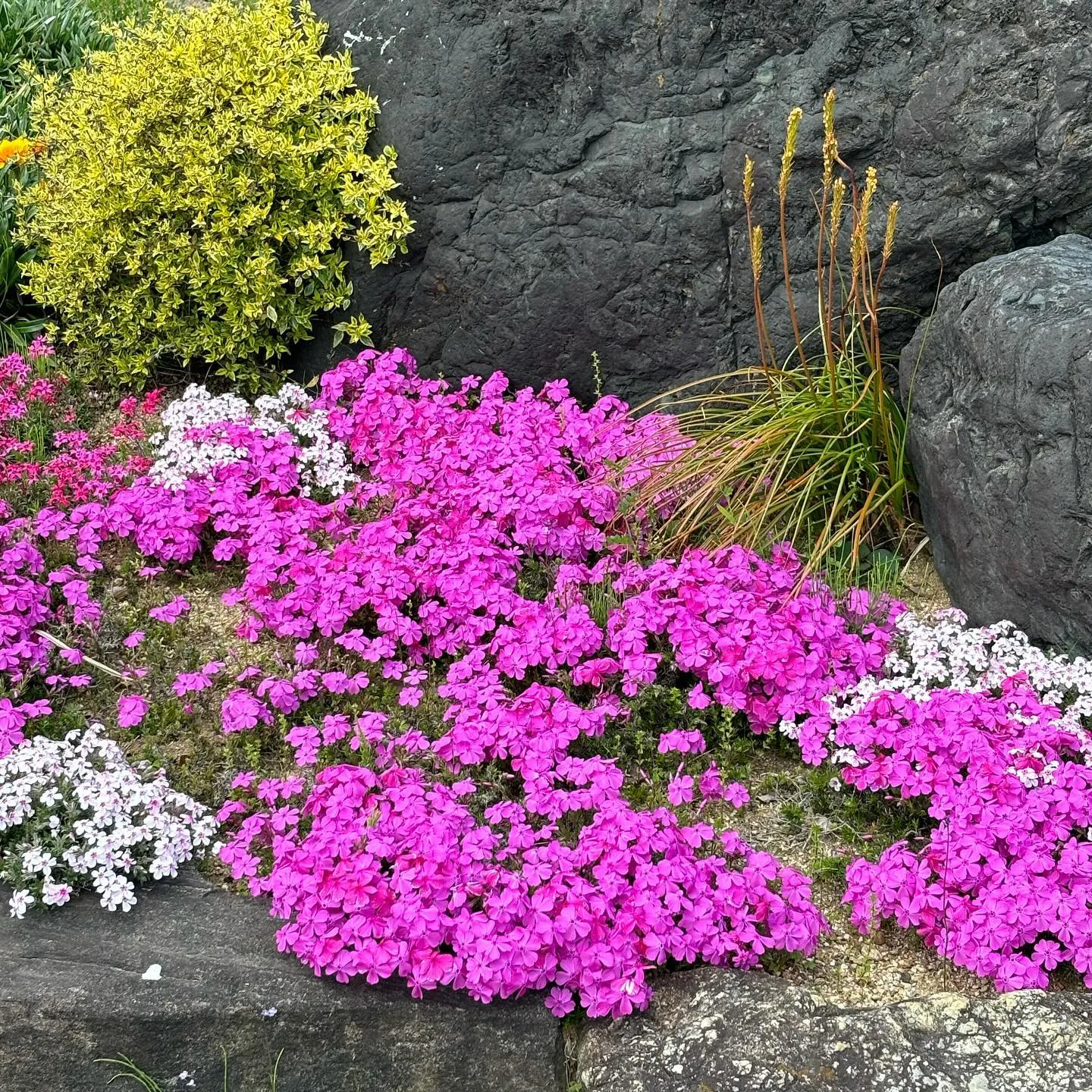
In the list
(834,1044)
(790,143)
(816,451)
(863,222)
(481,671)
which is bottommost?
(834,1044)

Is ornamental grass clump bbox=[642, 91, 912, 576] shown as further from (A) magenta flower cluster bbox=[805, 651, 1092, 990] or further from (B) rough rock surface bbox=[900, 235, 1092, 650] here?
(A) magenta flower cluster bbox=[805, 651, 1092, 990]

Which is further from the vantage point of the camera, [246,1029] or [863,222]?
[863,222]

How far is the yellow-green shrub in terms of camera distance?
18.7ft

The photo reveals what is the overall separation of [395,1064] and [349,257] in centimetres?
389

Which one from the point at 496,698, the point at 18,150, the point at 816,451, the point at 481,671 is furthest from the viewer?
the point at 18,150

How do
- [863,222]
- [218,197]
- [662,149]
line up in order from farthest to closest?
1. [218,197]
2. [662,149]
3. [863,222]

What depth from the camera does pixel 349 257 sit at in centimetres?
594

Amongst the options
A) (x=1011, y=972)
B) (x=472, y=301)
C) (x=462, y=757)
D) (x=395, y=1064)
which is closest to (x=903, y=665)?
(x=1011, y=972)

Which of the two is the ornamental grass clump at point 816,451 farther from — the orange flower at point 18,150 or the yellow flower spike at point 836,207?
the orange flower at point 18,150

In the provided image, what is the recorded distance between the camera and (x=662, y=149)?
5.42 metres

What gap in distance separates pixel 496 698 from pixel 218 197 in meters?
3.04

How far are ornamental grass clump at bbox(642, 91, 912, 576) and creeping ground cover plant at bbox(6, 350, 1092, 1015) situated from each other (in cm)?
19

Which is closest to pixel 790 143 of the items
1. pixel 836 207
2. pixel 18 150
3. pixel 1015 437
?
pixel 836 207

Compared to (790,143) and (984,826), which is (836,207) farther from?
(984,826)
